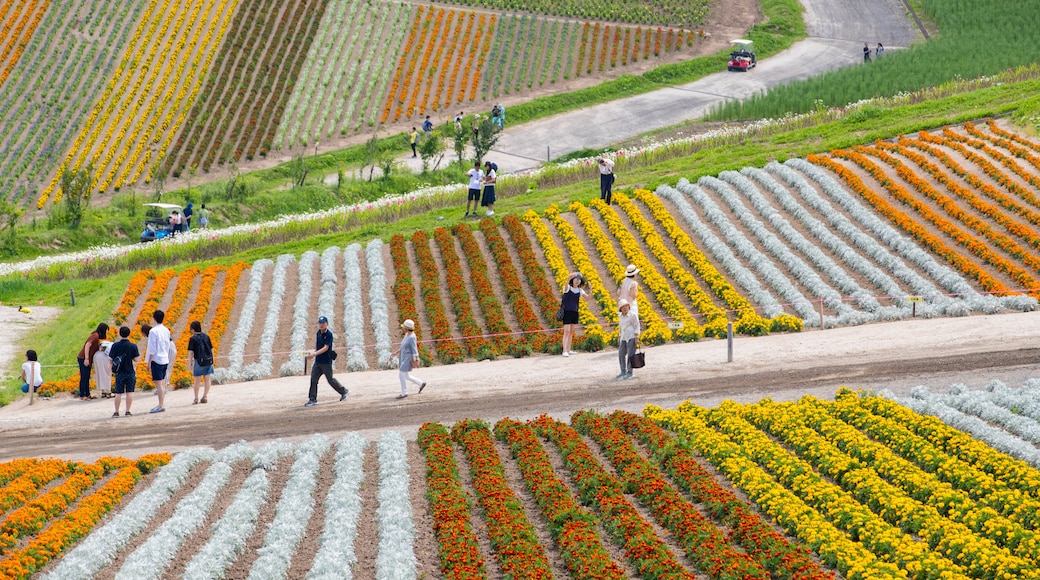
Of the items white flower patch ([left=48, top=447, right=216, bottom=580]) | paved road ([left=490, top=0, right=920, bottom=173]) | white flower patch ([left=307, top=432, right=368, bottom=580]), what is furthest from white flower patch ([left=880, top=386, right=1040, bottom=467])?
paved road ([left=490, top=0, right=920, bottom=173])

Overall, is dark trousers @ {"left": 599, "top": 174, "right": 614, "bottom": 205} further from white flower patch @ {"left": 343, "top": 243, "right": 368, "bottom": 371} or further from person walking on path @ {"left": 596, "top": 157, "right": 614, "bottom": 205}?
white flower patch @ {"left": 343, "top": 243, "right": 368, "bottom": 371}

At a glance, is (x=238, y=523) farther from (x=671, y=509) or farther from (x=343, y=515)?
(x=671, y=509)

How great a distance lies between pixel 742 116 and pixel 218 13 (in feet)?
95.2

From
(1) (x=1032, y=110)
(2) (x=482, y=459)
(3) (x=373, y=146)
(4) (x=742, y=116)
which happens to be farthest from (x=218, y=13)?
(2) (x=482, y=459)

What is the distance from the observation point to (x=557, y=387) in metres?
25.7

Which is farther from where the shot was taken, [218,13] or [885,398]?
[218,13]

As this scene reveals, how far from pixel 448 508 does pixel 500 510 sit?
0.77 metres

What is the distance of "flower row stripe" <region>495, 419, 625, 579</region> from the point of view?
17172mm

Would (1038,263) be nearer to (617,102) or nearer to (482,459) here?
(482,459)

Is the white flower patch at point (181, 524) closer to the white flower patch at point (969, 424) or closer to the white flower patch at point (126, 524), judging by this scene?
the white flower patch at point (126, 524)

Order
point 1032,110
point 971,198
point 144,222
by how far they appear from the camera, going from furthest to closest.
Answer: point 144,222 < point 1032,110 < point 971,198

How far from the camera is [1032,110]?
42.0 meters

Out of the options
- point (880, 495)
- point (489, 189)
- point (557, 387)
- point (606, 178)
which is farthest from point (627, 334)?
point (489, 189)

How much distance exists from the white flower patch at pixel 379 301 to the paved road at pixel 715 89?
20009 millimetres
